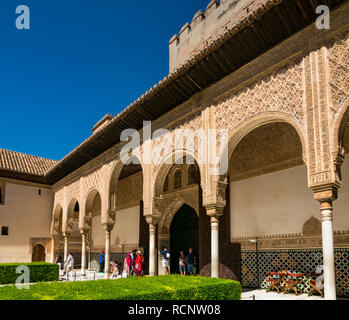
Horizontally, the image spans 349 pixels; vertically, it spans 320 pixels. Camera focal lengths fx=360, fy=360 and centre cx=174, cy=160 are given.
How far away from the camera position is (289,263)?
9.97m

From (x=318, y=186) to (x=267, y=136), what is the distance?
5.01 m

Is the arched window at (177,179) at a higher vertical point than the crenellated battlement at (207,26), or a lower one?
lower

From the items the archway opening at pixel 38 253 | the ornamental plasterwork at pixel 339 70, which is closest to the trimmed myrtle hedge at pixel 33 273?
the archway opening at pixel 38 253

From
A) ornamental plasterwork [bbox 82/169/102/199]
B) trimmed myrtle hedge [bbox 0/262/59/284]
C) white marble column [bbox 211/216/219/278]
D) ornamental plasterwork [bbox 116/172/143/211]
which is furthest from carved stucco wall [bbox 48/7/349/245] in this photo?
trimmed myrtle hedge [bbox 0/262/59/284]

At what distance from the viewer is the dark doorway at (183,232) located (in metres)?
13.9

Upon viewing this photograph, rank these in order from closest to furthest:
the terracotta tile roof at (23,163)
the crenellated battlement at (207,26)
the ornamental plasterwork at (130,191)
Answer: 1. the crenellated battlement at (207,26)
2. the ornamental plasterwork at (130,191)
3. the terracotta tile roof at (23,163)

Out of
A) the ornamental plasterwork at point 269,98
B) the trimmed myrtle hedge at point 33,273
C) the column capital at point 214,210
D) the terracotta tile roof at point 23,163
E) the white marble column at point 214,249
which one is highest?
the terracotta tile roof at point 23,163

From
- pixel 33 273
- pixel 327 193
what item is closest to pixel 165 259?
pixel 33 273

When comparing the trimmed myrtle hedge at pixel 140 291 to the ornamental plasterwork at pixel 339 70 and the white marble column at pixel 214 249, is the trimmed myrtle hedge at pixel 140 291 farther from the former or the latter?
the ornamental plasterwork at pixel 339 70

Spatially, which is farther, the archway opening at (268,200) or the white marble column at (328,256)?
the archway opening at (268,200)

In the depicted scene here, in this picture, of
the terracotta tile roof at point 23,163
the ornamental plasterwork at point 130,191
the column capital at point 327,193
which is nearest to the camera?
the column capital at point 327,193

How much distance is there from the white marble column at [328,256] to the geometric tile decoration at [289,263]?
115 inches

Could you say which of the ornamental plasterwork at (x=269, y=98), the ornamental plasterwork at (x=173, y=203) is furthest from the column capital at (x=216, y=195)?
the ornamental plasterwork at (x=173, y=203)

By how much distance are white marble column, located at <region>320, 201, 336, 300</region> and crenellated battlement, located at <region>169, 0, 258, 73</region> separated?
7.29 meters
